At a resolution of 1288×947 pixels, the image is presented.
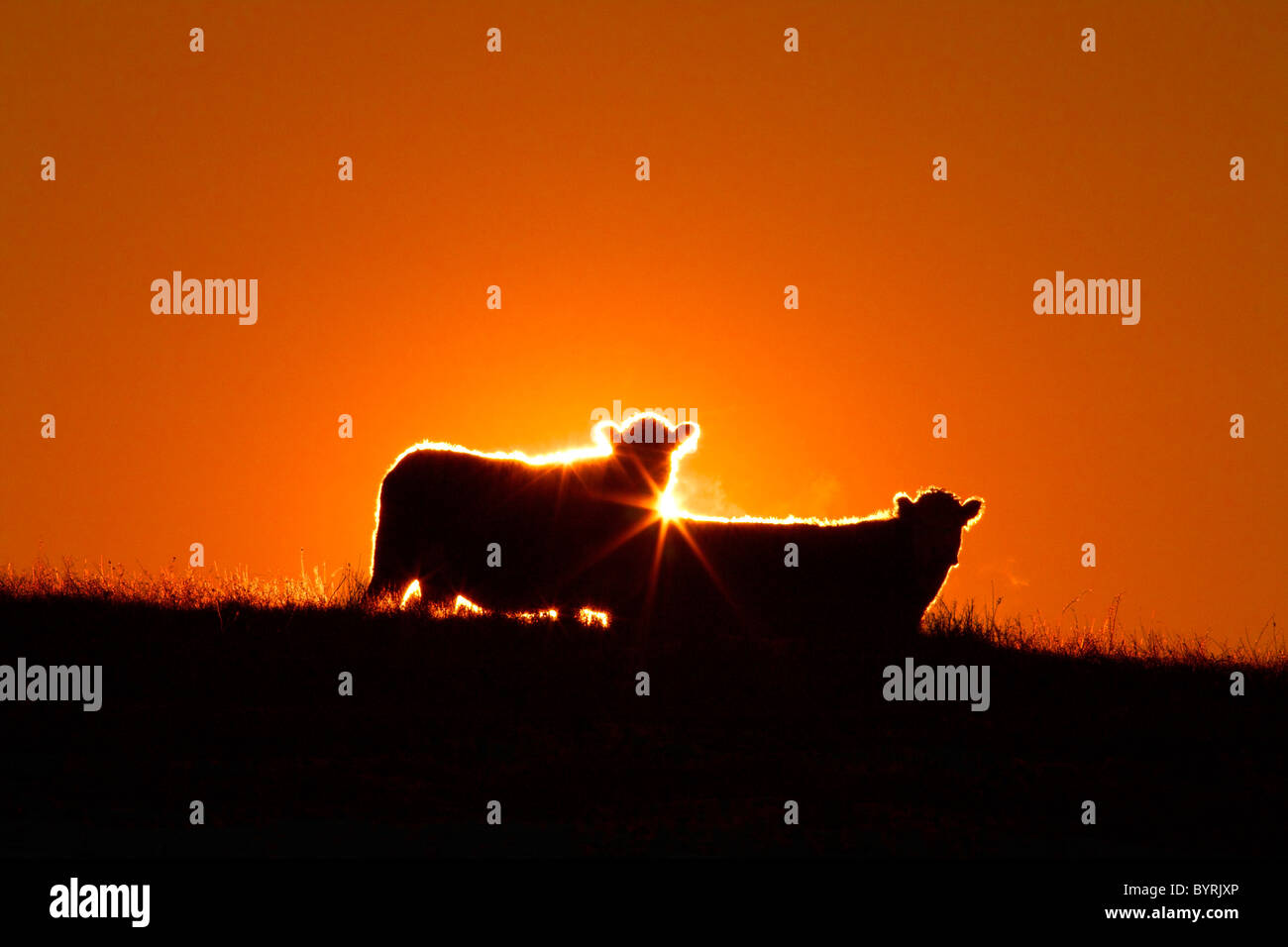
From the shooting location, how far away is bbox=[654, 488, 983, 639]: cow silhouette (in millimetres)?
13234

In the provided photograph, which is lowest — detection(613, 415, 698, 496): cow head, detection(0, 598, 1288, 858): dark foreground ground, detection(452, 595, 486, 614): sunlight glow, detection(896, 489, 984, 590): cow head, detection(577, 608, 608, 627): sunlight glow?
detection(0, 598, 1288, 858): dark foreground ground

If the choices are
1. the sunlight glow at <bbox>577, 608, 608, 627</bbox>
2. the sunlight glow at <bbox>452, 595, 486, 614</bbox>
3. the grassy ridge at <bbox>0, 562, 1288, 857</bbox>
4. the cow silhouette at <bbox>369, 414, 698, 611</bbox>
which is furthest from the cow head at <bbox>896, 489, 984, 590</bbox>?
the sunlight glow at <bbox>452, 595, 486, 614</bbox>

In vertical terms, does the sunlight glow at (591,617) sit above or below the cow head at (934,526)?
below

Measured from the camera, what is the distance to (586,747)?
8.94 meters

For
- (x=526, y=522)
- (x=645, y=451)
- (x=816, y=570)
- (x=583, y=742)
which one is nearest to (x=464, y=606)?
(x=526, y=522)

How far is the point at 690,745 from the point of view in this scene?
29.9 feet

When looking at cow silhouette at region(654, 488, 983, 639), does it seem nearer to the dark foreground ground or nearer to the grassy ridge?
the grassy ridge

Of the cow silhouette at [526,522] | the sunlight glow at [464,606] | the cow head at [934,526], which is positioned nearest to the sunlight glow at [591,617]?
the cow silhouette at [526,522]

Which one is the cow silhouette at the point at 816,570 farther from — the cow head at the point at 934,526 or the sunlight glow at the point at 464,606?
the sunlight glow at the point at 464,606

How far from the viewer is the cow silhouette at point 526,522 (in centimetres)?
1329

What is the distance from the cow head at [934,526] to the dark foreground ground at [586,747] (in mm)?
1586

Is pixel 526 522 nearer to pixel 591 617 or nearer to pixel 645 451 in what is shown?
pixel 591 617

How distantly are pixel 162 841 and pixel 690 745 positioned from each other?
3406 mm
